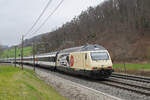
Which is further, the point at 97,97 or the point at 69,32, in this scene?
the point at 69,32

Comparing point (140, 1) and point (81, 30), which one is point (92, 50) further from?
point (81, 30)

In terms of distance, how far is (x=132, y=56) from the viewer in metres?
47.0

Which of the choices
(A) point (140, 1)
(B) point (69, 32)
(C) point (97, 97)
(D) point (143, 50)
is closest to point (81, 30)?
(B) point (69, 32)

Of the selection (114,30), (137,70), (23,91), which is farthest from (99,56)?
(114,30)

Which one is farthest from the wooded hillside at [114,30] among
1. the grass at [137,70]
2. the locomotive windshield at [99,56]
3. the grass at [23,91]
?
the grass at [23,91]

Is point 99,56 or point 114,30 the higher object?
point 114,30

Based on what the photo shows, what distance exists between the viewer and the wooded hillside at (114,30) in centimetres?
5257

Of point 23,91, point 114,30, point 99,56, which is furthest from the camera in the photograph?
point 114,30

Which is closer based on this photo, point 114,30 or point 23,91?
point 23,91

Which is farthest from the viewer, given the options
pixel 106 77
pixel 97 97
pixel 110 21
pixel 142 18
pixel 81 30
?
pixel 81 30

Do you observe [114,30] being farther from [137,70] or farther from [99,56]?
[99,56]

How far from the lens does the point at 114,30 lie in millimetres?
74250

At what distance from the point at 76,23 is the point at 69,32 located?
8302 mm

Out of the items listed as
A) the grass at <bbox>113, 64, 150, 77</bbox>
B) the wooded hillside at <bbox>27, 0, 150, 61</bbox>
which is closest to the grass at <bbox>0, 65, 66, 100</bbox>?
the grass at <bbox>113, 64, 150, 77</bbox>
